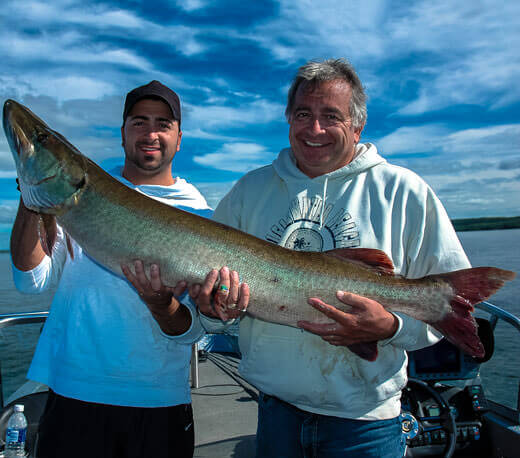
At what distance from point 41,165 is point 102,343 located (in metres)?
1.29

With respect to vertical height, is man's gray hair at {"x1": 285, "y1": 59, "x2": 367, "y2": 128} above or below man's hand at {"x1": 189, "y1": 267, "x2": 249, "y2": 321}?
above

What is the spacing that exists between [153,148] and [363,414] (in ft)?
8.16

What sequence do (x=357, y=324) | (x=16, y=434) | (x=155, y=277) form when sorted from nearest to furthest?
1. (x=357, y=324)
2. (x=155, y=277)
3. (x=16, y=434)

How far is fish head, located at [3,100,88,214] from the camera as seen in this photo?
2904mm

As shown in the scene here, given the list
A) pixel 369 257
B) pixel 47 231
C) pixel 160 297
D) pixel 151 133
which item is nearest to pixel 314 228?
pixel 369 257

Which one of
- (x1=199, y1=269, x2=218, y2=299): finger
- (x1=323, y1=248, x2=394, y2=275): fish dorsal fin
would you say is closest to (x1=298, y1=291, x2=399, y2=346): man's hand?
(x1=323, y1=248, x2=394, y2=275): fish dorsal fin

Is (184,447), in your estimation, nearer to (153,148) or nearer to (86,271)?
(86,271)

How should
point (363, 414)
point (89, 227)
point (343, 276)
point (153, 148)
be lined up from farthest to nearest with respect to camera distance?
1. point (153, 148)
2. point (89, 227)
3. point (343, 276)
4. point (363, 414)

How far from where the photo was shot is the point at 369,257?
2.56 metres

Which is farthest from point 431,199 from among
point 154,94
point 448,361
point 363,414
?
point 448,361

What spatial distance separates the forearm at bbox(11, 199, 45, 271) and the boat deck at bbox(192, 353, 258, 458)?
277 cm

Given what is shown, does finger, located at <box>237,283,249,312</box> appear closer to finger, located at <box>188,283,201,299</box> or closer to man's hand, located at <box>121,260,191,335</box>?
finger, located at <box>188,283,201,299</box>

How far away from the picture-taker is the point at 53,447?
9.67 feet

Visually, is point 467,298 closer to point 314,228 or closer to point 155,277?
point 314,228
